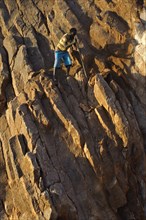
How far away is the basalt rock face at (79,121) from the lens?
90.9 feet

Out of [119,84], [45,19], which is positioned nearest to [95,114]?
[119,84]

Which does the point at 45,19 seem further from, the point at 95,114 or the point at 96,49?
the point at 95,114

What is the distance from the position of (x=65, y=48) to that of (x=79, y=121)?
5.56m

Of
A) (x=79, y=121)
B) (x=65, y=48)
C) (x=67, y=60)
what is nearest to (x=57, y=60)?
(x=67, y=60)

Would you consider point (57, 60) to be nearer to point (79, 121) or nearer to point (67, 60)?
point (67, 60)

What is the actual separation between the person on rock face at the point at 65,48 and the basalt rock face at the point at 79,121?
0.81 metres

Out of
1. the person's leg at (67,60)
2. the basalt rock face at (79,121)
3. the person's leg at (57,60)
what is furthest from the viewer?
the person's leg at (67,60)

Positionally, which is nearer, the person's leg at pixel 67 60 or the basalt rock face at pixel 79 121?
the basalt rock face at pixel 79 121

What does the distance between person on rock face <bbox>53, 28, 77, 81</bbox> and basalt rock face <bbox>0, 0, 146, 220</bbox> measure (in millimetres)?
814

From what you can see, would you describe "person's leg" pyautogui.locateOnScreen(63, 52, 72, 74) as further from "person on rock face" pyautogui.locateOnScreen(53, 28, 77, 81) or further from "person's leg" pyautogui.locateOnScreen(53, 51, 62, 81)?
"person's leg" pyautogui.locateOnScreen(53, 51, 62, 81)

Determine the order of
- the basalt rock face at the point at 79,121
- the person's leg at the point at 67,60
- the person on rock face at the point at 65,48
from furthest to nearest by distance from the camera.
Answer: the person's leg at the point at 67,60 → the person on rock face at the point at 65,48 → the basalt rock face at the point at 79,121

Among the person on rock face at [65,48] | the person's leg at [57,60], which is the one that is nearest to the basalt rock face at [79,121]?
the person's leg at [57,60]

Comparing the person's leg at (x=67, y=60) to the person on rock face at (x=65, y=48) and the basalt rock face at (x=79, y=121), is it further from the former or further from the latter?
the basalt rock face at (x=79, y=121)

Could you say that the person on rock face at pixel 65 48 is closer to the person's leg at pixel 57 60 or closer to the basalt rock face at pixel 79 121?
the person's leg at pixel 57 60
